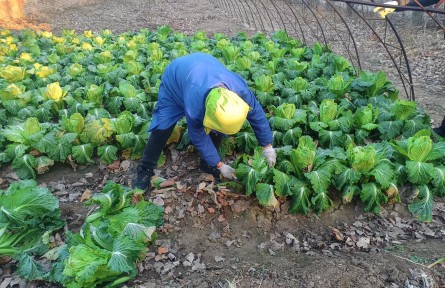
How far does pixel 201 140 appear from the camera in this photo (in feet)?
12.2

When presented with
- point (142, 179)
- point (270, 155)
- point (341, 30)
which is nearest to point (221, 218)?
point (270, 155)

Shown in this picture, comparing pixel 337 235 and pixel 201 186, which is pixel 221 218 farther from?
pixel 337 235

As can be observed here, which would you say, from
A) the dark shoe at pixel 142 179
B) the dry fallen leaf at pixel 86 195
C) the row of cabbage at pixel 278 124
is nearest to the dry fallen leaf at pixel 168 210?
the dark shoe at pixel 142 179

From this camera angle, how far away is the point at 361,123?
4.98 meters

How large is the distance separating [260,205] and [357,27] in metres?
10.0

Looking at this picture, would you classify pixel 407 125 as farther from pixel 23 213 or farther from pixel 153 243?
pixel 23 213

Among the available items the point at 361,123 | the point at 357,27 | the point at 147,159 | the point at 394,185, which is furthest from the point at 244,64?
the point at 357,27

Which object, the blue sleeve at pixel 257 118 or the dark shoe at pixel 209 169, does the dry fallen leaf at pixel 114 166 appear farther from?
the blue sleeve at pixel 257 118

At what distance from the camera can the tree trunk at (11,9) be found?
473 inches

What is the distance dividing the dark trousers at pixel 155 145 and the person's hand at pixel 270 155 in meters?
0.64

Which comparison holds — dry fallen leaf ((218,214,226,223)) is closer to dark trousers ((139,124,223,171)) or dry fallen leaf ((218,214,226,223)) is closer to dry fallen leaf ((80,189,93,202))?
dark trousers ((139,124,223,171))

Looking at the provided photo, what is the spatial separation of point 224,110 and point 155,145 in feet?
4.97

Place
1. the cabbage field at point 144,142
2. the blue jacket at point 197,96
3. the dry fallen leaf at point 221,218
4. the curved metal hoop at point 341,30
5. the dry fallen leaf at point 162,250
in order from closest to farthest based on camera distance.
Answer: the blue jacket at point 197,96 → the cabbage field at point 144,142 → the dry fallen leaf at point 162,250 → the dry fallen leaf at point 221,218 → the curved metal hoop at point 341,30

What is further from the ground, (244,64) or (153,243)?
(244,64)
